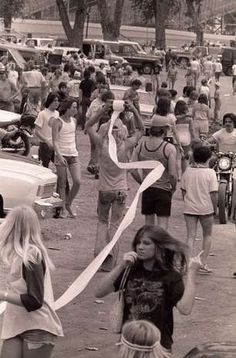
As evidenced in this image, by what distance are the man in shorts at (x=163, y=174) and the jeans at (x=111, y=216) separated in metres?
0.25

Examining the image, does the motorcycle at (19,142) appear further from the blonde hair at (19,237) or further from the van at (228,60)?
the van at (228,60)

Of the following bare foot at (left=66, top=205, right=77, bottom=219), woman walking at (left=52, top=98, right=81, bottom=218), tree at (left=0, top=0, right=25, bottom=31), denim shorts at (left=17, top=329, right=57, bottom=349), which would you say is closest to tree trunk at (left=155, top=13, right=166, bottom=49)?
tree at (left=0, top=0, right=25, bottom=31)

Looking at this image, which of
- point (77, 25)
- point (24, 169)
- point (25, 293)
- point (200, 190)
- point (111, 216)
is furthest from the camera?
point (77, 25)

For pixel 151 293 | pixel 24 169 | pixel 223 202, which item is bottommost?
pixel 223 202

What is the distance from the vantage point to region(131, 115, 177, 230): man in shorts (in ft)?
35.8

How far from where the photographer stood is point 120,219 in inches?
447

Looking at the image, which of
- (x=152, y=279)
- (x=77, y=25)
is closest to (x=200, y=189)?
(x=152, y=279)

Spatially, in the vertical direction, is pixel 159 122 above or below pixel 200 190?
above

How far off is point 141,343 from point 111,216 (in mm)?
6207

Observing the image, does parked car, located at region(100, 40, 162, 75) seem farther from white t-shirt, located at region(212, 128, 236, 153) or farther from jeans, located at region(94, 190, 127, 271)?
jeans, located at region(94, 190, 127, 271)

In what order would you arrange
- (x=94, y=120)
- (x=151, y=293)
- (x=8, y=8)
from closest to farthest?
(x=151, y=293)
(x=94, y=120)
(x=8, y=8)

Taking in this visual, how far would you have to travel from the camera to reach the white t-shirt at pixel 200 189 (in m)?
11.1

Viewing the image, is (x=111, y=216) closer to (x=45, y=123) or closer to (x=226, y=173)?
(x=45, y=123)

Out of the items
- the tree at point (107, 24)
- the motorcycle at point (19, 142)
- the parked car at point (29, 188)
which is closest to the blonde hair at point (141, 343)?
the parked car at point (29, 188)
